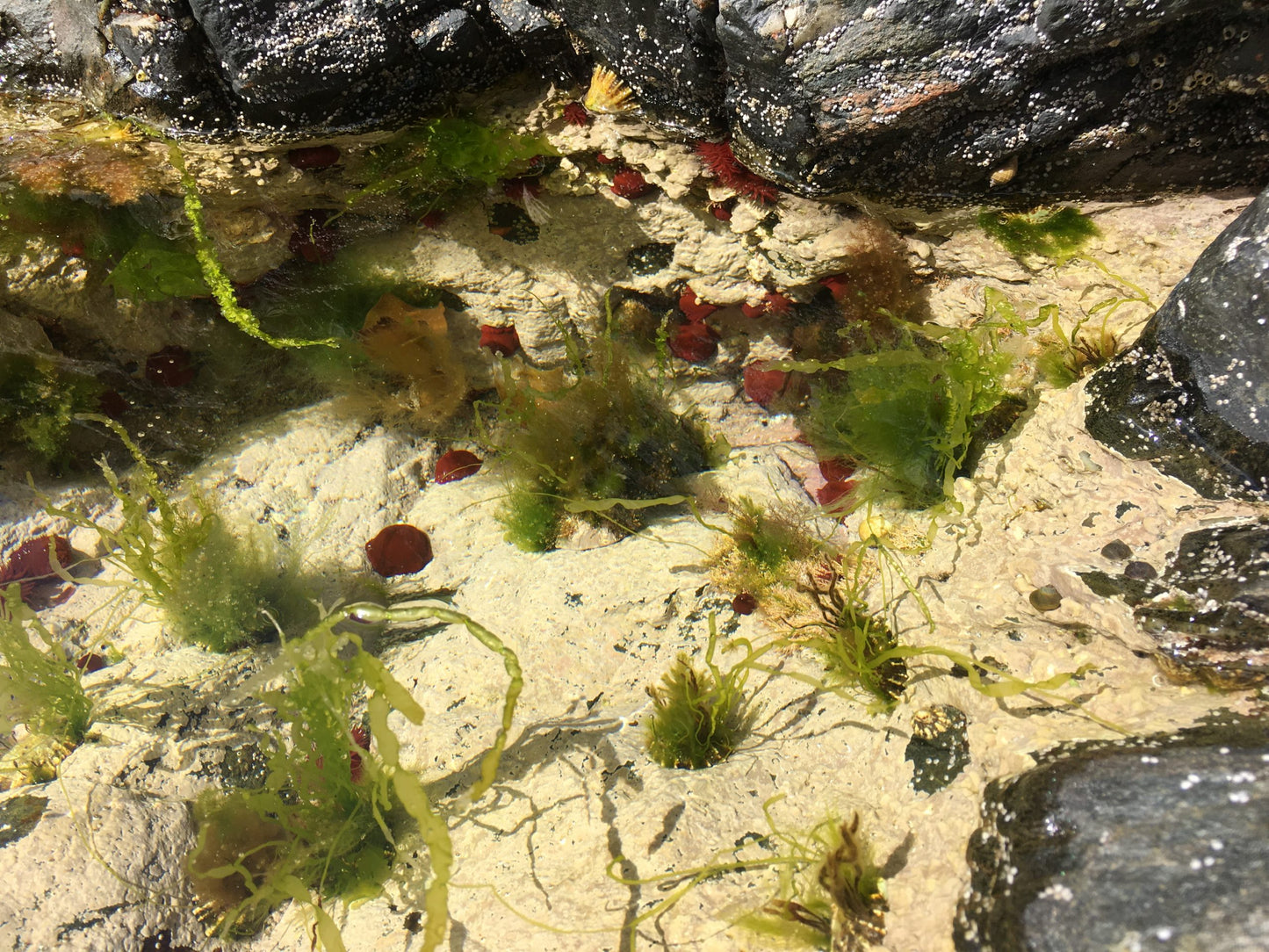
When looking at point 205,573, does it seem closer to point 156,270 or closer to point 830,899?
point 156,270

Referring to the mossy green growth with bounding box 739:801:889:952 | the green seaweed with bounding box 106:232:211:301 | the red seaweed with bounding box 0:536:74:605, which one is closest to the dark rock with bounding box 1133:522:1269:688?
the mossy green growth with bounding box 739:801:889:952

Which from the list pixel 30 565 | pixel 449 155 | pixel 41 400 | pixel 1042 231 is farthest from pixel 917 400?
pixel 30 565

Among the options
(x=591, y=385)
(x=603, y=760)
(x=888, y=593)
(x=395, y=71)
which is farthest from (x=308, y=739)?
(x=395, y=71)

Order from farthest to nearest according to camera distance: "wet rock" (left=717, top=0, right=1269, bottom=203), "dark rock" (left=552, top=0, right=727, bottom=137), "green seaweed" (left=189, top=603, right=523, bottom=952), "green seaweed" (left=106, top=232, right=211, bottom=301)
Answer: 1. "green seaweed" (left=106, top=232, right=211, bottom=301)
2. "green seaweed" (left=189, top=603, right=523, bottom=952)
3. "dark rock" (left=552, top=0, right=727, bottom=137)
4. "wet rock" (left=717, top=0, right=1269, bottom=203)

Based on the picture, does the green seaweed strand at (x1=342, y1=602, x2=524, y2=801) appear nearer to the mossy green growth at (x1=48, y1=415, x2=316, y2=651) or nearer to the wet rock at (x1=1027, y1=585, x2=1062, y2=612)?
the mossy green growth at (x1=48, y1=415, x2=316, y2=651)

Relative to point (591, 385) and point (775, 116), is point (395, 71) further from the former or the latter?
point (591, 385)

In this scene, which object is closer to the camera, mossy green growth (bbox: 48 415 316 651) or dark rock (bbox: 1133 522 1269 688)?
dark rock (bbox: 1133 522 1269 688)
